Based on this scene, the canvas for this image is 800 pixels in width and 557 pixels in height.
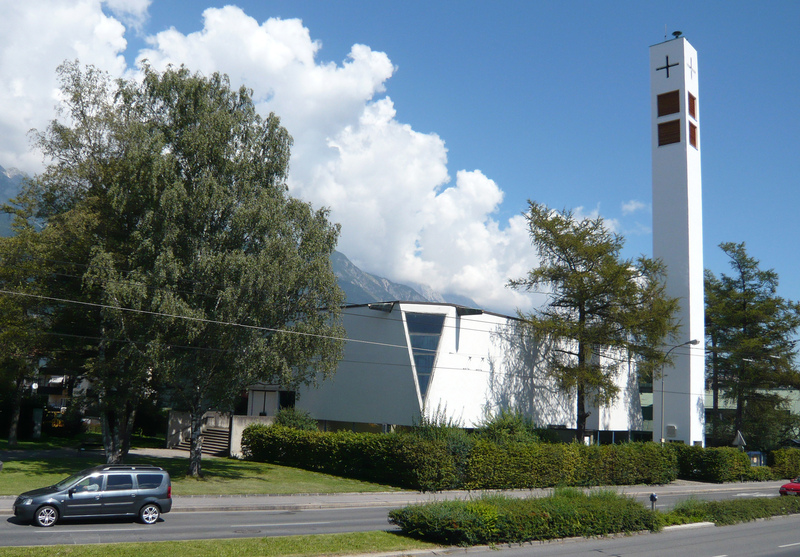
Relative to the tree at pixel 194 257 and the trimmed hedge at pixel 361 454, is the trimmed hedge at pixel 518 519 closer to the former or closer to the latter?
the trimmed hedge at pixel 361 454

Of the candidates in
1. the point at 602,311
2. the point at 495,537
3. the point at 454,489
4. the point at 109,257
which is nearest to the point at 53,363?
the point at 109,257

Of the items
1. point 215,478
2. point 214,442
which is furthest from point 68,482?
point 214,442

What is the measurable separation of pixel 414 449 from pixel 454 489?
2.90m

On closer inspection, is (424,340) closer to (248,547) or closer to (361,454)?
(361,454)

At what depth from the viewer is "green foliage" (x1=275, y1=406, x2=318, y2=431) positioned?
126 ft

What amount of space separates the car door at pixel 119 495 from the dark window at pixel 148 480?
250 millimetres

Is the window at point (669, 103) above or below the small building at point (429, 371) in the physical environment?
above

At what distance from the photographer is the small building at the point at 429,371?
3859cm

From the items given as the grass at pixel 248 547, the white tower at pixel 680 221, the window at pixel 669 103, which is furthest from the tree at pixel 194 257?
the window at pixel 669 103

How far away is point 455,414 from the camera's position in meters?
38.8

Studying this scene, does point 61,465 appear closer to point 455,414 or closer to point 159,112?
point 159,112

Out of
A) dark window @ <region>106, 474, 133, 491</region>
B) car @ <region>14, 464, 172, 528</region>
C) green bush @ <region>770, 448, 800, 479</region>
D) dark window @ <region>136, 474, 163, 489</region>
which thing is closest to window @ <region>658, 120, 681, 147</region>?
green bush @ <region>770, 448, 800, 479</region>

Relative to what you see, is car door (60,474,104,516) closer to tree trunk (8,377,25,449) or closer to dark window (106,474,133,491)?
dark window (106,474,133,491)

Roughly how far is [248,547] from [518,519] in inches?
261
